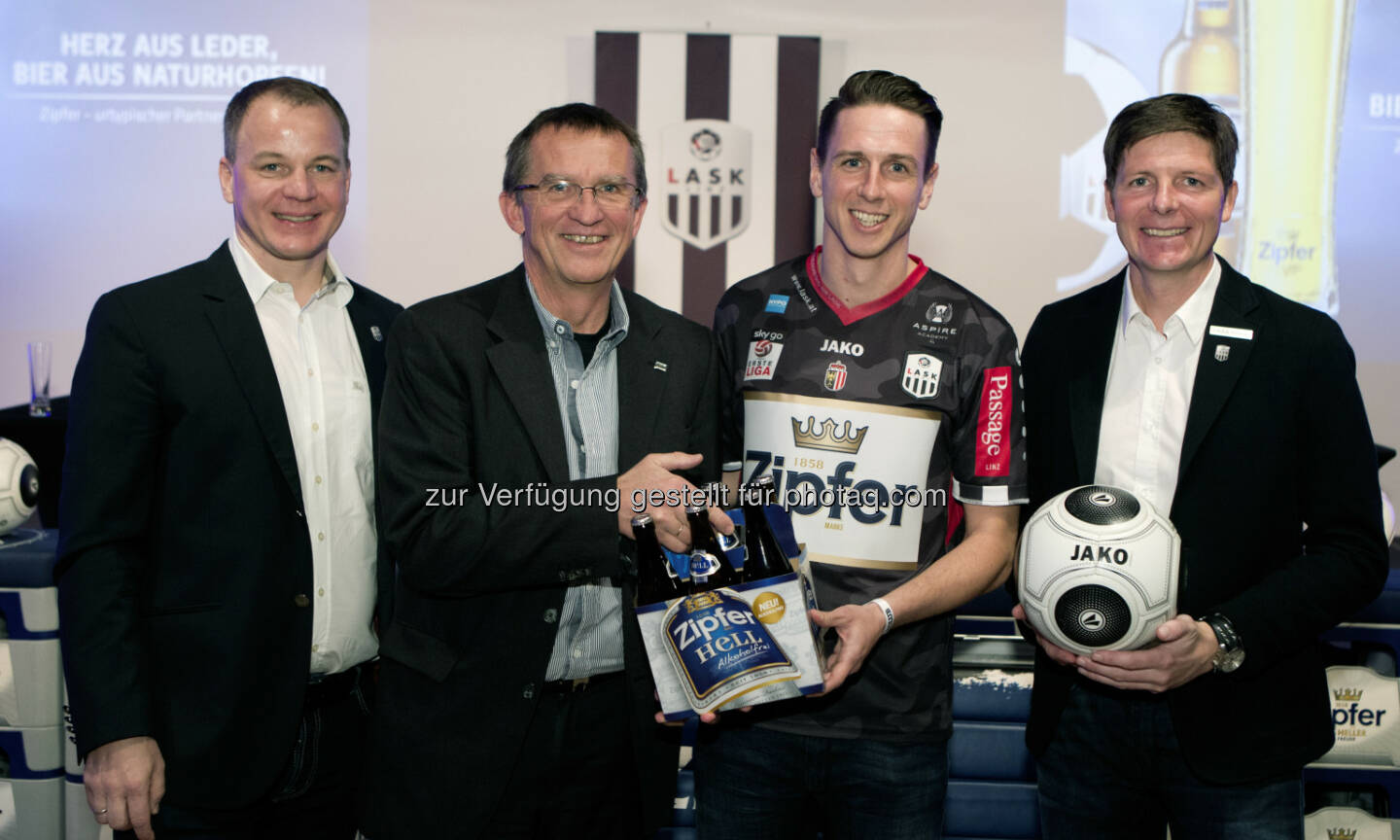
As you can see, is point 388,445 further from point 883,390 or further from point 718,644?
point 883,390

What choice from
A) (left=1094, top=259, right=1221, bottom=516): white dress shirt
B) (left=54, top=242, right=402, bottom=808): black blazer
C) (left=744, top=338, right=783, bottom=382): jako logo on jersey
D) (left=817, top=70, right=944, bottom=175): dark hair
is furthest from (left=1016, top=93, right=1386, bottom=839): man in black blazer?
(left=54, top=242, right=402, bottom=808): black blazer

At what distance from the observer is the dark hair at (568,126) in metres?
1.89

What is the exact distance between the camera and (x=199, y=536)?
6.13 feet

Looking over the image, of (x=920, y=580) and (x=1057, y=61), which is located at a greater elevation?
(x=1057, y=61)

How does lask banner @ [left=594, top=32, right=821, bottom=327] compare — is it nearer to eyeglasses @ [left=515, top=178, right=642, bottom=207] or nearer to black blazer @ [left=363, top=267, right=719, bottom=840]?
eyeglasses @ [left=515, top=178, right=642, bottom=207]

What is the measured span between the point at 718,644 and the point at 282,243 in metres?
1.18

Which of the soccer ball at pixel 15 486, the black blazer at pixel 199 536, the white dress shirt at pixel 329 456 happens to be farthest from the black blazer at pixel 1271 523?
the soccer ball at pixel 15 486

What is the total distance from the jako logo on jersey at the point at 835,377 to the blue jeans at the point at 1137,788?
75 centimetres

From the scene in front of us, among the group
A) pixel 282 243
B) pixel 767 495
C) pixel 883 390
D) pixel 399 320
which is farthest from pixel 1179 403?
pixel 282 243

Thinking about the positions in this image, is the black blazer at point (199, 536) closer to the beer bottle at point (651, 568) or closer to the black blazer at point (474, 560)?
the black blazer at point (474, 560)

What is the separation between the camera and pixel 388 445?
1791 mm

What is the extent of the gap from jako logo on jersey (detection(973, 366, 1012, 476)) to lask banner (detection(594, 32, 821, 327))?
247cm

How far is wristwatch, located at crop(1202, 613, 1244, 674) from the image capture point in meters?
1.82

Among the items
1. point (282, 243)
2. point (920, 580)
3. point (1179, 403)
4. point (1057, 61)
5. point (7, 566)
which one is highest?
point (1057, 61)
